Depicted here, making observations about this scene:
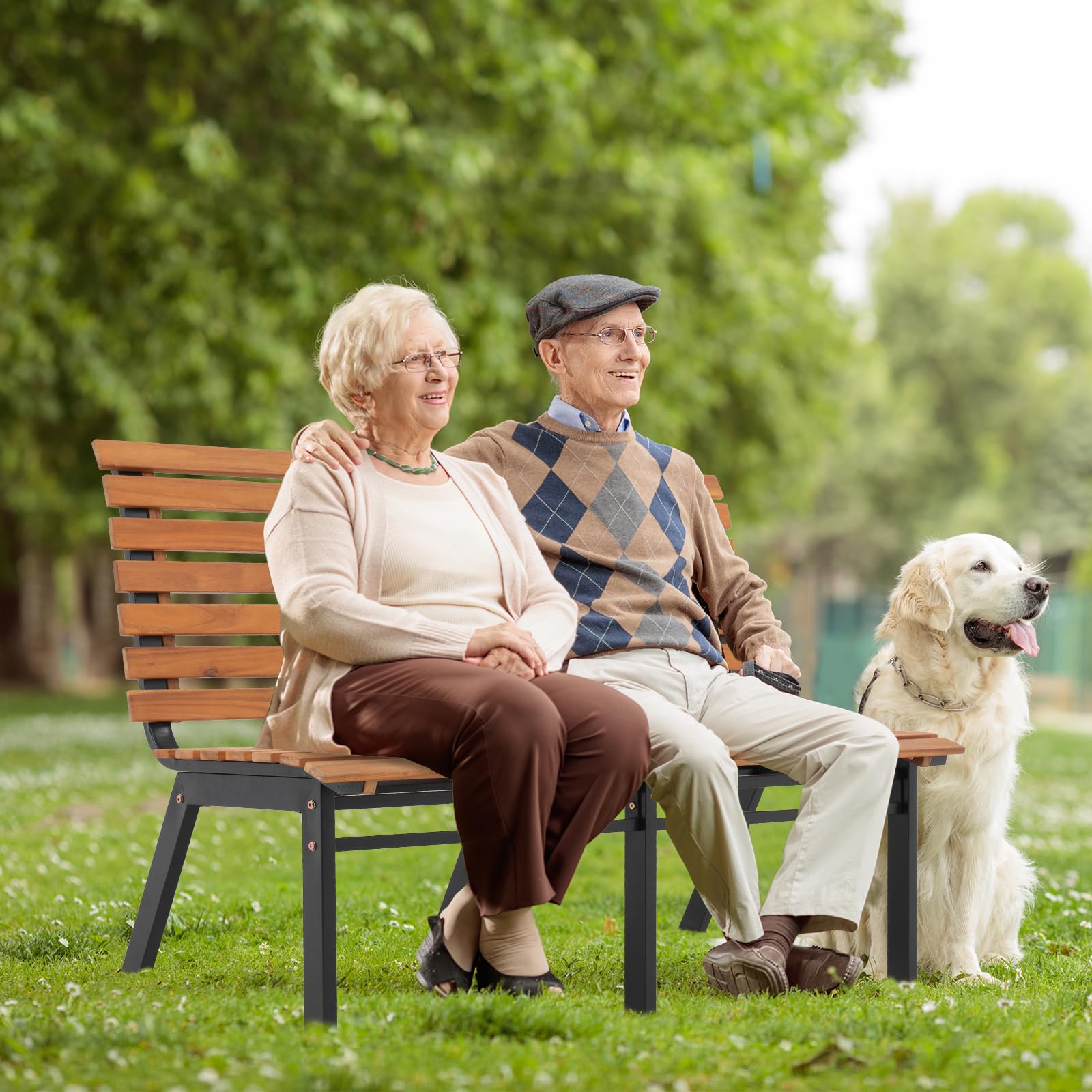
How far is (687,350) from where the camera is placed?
14.7 m

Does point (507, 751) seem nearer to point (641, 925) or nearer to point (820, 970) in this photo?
point (641, 925)

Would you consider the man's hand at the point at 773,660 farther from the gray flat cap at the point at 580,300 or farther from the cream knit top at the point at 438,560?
the gray flat cap at the point at 580,300

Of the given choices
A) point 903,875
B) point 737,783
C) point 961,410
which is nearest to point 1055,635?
point 903,875

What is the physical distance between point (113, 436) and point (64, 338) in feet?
4.70

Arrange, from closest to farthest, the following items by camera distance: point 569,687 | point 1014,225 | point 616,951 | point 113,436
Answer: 1. point 569,687
2. point 616,951
3. point 113,436
4. point 1014,225

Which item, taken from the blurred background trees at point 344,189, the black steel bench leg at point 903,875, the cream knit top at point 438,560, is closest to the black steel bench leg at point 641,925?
the cream knit top at point 438,560

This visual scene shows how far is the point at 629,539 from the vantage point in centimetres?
433

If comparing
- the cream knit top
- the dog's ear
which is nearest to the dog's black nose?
the dog's ear

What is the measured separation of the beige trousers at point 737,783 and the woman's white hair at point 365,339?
3.06 ft

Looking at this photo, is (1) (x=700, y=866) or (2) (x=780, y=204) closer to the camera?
(1) (x=700, y=866)

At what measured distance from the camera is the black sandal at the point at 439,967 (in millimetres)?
3740

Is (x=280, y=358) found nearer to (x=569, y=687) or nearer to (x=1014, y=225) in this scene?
(x=569, y=687)

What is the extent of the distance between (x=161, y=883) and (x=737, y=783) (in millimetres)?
1572

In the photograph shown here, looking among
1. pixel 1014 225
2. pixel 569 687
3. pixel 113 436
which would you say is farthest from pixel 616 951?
pixel 1014 225
